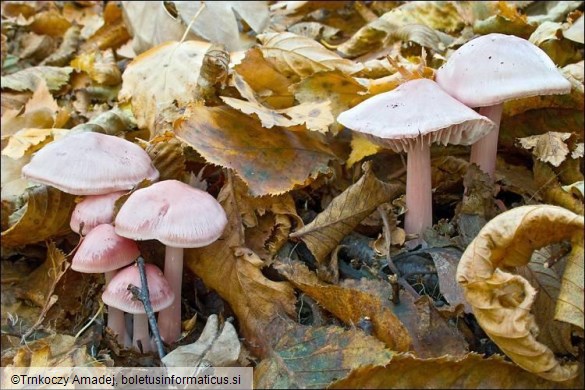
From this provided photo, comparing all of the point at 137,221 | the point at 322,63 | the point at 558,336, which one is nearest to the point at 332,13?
the point at 322,63

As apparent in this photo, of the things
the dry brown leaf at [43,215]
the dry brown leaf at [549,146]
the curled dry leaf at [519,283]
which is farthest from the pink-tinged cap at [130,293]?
the dry brown leaf at [549,146]

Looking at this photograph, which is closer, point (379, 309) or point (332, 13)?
point (379, 309)

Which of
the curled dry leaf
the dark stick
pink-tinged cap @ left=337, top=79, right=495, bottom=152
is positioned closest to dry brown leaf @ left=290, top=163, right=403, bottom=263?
pink-tinged cap @ left=337, top=79, right=495, bottom=152

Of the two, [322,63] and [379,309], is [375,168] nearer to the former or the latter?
[322,63]

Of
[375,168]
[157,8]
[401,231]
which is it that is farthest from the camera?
[157,8]

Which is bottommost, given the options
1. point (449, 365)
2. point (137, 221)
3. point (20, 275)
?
point (20, 275)

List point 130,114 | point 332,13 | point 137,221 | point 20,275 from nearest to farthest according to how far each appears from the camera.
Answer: point 137,221 < point 20,275 < point 130,114 < point 332,13

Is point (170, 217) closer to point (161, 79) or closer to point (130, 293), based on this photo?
point (130, 293)

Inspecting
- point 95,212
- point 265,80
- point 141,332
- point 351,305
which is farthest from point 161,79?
A: point 351,305
